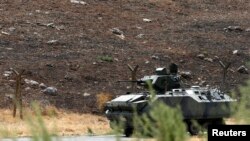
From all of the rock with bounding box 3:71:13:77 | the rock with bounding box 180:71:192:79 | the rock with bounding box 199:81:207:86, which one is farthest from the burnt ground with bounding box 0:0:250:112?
the rock with bounding box 180:71:192:79

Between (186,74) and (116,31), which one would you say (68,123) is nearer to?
(186,74)

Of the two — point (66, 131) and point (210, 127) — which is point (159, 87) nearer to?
point (66, 131)

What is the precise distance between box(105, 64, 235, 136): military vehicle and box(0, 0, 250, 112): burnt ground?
7233 millimetres

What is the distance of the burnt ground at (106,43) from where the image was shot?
35.6m

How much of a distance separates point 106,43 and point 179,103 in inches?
653

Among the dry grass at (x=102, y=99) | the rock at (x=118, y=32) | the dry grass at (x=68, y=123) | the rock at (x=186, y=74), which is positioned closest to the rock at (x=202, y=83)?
the rock at (x=186, y=74)

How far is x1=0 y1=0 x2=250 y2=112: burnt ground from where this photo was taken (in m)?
35.6

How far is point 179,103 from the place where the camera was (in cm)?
2469

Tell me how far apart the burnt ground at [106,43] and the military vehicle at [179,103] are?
23.7 ft

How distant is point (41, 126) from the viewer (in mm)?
7031

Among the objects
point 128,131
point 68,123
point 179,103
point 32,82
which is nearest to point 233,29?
point 32,82

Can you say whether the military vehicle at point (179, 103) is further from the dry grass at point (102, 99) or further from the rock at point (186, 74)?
the rock at point (186, 74)

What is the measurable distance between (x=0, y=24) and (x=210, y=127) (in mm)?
34030

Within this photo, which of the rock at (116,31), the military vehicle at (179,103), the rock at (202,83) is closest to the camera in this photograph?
the military vehicle at (179,103)
